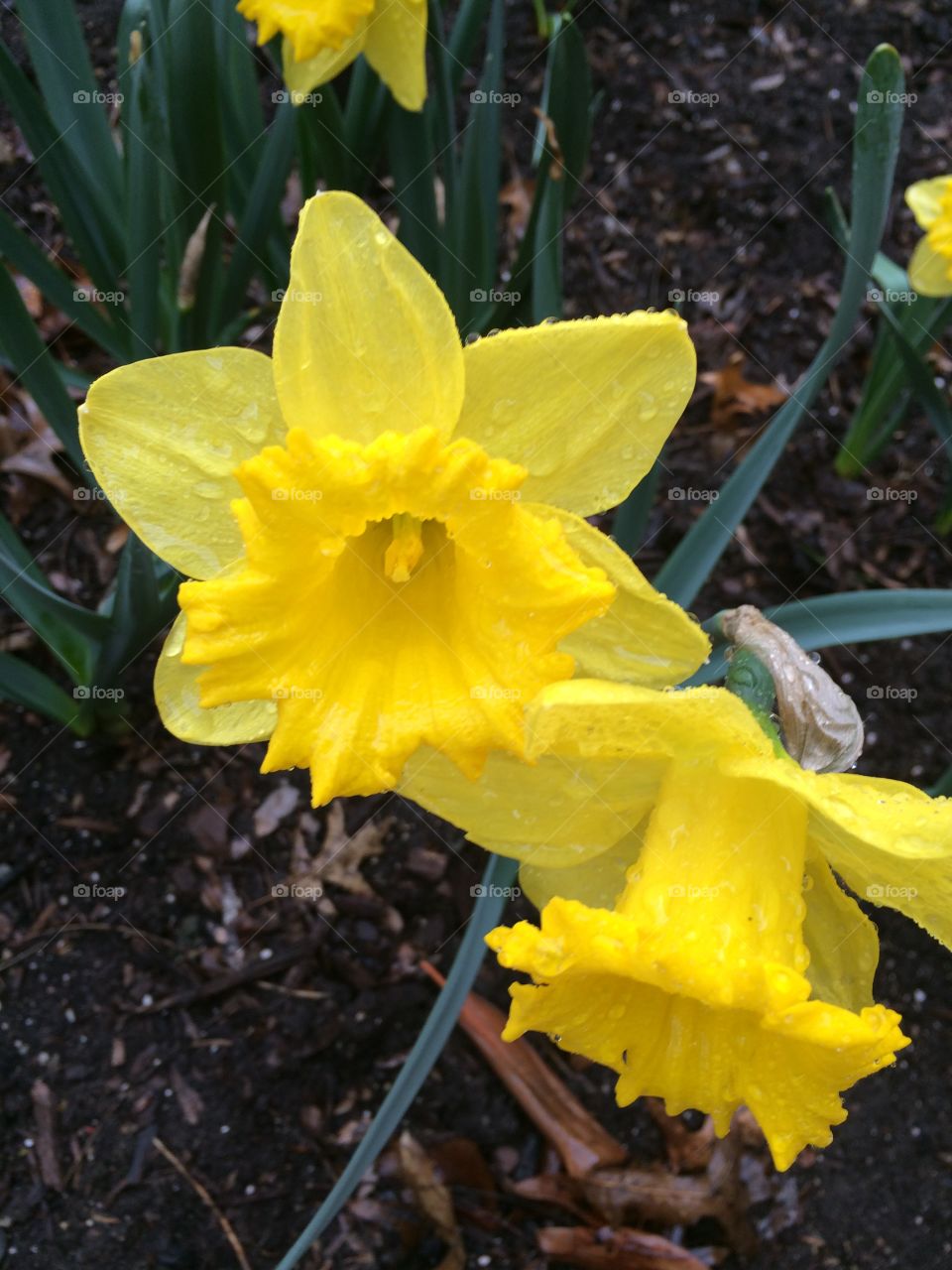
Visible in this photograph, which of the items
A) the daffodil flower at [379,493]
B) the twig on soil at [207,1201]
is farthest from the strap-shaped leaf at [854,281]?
the twig on soil at [207,1201]

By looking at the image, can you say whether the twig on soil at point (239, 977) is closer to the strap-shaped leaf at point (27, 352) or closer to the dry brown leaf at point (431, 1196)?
the dry brown leaf at point (431, 1196)

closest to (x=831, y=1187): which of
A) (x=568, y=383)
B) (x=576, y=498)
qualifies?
(x=576, y=498)

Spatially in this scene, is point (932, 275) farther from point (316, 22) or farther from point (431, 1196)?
point (431, 1196)

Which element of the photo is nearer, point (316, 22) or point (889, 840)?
point (889, 840)

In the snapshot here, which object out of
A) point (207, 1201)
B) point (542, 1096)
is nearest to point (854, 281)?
point (542, 1096)

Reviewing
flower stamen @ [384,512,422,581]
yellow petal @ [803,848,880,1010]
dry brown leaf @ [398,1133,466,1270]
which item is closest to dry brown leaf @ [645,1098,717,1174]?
dry brown leaf @ [398,1133,466,1270]
